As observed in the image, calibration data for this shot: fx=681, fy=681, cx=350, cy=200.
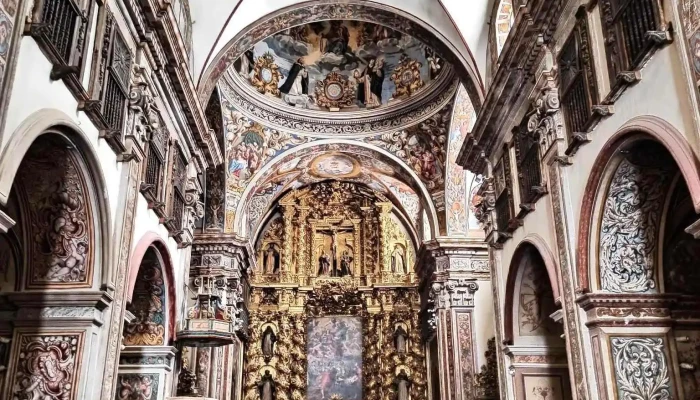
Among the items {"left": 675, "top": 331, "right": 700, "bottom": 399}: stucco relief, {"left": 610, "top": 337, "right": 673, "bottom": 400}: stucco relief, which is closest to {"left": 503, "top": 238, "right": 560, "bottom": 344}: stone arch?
{"left": 610, "top": 337, "right": 673, "bottom": 400}: stucco relief

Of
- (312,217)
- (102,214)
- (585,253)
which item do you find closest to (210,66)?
(102,214)

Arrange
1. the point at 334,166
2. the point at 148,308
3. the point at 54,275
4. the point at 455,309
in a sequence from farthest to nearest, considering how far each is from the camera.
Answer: the point at 334,166, the point at 455,309, the point at 148,308, the point at 54,275

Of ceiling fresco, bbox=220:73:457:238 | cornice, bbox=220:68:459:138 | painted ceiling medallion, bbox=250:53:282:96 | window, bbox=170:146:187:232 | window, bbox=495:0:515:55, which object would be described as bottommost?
window, bbox=170:146:187:232

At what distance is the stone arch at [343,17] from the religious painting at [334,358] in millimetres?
10861

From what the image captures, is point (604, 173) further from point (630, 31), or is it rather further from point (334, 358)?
point (334, 358)

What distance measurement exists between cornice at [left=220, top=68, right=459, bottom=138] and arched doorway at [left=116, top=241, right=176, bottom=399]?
802 centimetres

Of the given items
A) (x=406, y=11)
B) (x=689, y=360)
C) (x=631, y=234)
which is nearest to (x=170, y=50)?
(x=406, y=11)

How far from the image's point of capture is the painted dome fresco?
18.1 m

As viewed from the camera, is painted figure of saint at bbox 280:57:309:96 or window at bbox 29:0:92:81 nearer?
window at bbox 29:0:92:81

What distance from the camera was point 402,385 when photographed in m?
20.2

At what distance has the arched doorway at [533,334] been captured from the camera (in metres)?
9.85

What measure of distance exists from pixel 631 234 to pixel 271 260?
52.0 ft

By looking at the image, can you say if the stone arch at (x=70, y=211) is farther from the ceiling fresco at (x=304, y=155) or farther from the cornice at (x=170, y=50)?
the ceiling fresco at (x=304, y=155)

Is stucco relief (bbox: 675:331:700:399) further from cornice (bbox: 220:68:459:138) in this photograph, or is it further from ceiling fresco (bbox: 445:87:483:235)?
cornice (bbox: 220:68:459:138)
